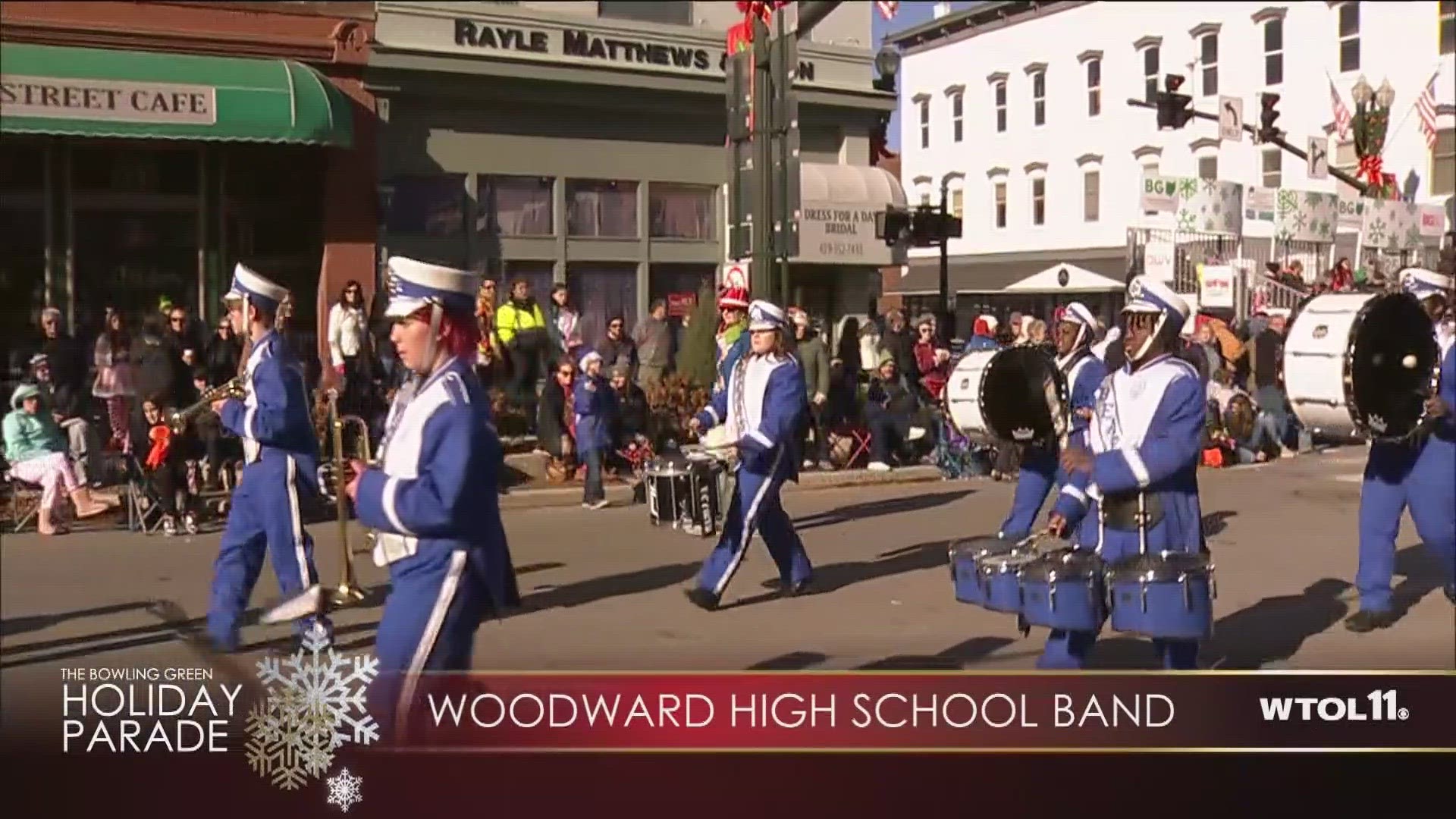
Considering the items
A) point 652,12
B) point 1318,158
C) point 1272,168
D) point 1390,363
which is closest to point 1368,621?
point 1390,363

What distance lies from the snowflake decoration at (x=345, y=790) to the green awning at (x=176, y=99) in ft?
12.2

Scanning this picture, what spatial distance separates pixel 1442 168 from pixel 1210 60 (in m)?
7.66

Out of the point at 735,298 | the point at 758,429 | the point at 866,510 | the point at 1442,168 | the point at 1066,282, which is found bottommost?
the point at 866,510

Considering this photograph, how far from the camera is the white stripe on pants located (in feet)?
25.1

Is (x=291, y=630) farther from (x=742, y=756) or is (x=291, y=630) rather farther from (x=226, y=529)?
(x=742, y=756)

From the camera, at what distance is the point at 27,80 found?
5.83 meters

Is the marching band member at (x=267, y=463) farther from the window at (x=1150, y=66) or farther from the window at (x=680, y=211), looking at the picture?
the window at (x=1150, y=66)

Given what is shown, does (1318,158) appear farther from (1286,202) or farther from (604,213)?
(604,213)

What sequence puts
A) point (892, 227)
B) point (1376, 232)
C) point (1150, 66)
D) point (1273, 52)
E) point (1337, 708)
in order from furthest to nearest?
point (1150, 66) < point (1273, 52) < point (1376, 232) < point (892, 227) < point (1337, 708)

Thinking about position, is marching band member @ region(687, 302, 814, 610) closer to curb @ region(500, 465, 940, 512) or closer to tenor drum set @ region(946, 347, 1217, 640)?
tenor drum set @ region(946, 347, 1217, 640)

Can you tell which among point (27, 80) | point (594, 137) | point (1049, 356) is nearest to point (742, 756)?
point (1049, 356)

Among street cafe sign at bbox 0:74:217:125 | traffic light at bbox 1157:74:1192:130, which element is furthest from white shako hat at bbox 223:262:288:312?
traffic light at bbox 1157:74:1192:130

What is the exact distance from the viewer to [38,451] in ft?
25.3

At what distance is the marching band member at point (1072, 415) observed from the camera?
5809mm
